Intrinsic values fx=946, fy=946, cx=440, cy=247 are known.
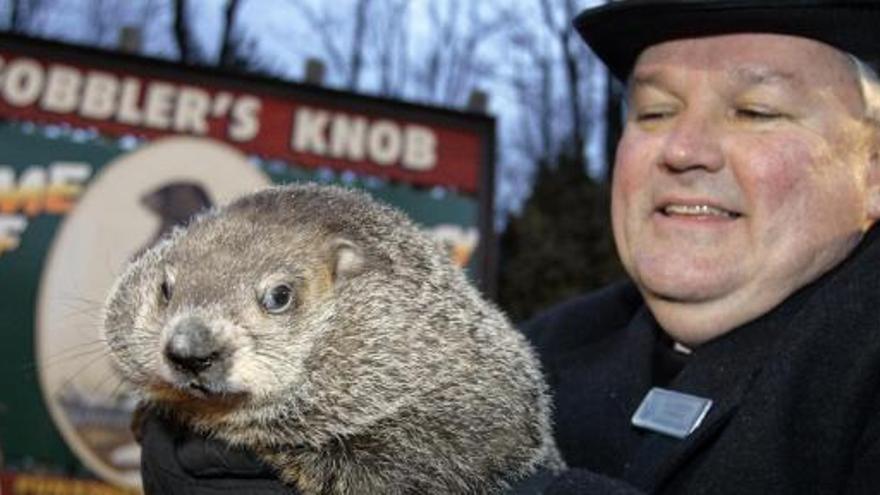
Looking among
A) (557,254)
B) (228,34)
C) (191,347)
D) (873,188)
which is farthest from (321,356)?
(228,34)

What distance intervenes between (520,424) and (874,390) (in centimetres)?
105

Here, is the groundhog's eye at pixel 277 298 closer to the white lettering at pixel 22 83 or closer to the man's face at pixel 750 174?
the man's face at pixel 750 174

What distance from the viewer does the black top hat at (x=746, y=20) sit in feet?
9.82

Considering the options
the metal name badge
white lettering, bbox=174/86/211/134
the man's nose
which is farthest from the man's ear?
white lettering, bbox=174/86/211/134

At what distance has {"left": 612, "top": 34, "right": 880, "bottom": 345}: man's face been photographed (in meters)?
3.10

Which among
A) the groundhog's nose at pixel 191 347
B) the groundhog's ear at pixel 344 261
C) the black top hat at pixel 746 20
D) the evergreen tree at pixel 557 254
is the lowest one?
the evergreen tree at pixel 557 254

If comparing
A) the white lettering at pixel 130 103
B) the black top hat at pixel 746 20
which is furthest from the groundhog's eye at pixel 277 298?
the white lettering at pixel 130 103

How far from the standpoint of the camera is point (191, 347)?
2.51m

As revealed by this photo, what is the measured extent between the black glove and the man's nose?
66.1 inches

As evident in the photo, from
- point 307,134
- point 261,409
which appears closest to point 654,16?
point 261,409

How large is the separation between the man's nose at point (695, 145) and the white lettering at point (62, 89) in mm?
4661

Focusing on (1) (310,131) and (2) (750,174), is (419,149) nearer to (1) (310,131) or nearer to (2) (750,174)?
(1) (310,131)

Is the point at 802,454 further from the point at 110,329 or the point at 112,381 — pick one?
the point at 112,381

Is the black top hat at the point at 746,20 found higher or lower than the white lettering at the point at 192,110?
higher
